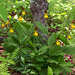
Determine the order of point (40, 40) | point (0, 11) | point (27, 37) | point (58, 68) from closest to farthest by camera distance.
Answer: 1. point (0, 11)
2. point (58, 68)
3. point (27, 37)
4. point (40, 40)

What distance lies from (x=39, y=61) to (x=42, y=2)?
135 cm

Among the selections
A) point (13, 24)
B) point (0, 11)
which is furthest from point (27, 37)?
point (0, 11)

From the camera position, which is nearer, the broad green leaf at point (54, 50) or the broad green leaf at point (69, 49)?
the broad green leaf at point (54, 50)

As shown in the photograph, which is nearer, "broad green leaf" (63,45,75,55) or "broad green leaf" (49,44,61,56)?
"broad green leaf" (49,44,61,56)

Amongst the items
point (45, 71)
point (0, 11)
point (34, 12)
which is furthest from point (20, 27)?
point (0, 11)

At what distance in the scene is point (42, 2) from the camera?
2.53 metres

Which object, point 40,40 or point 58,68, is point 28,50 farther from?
point 58,68

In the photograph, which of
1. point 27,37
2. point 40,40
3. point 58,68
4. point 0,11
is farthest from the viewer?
point 40,40

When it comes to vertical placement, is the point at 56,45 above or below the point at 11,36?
below

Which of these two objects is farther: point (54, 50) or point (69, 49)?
point (69, 49)

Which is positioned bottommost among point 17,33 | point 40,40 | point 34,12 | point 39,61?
point 39,61

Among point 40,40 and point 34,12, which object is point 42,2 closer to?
point 34,12

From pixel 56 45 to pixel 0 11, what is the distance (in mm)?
1931

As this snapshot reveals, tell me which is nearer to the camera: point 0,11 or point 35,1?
point 0,11
